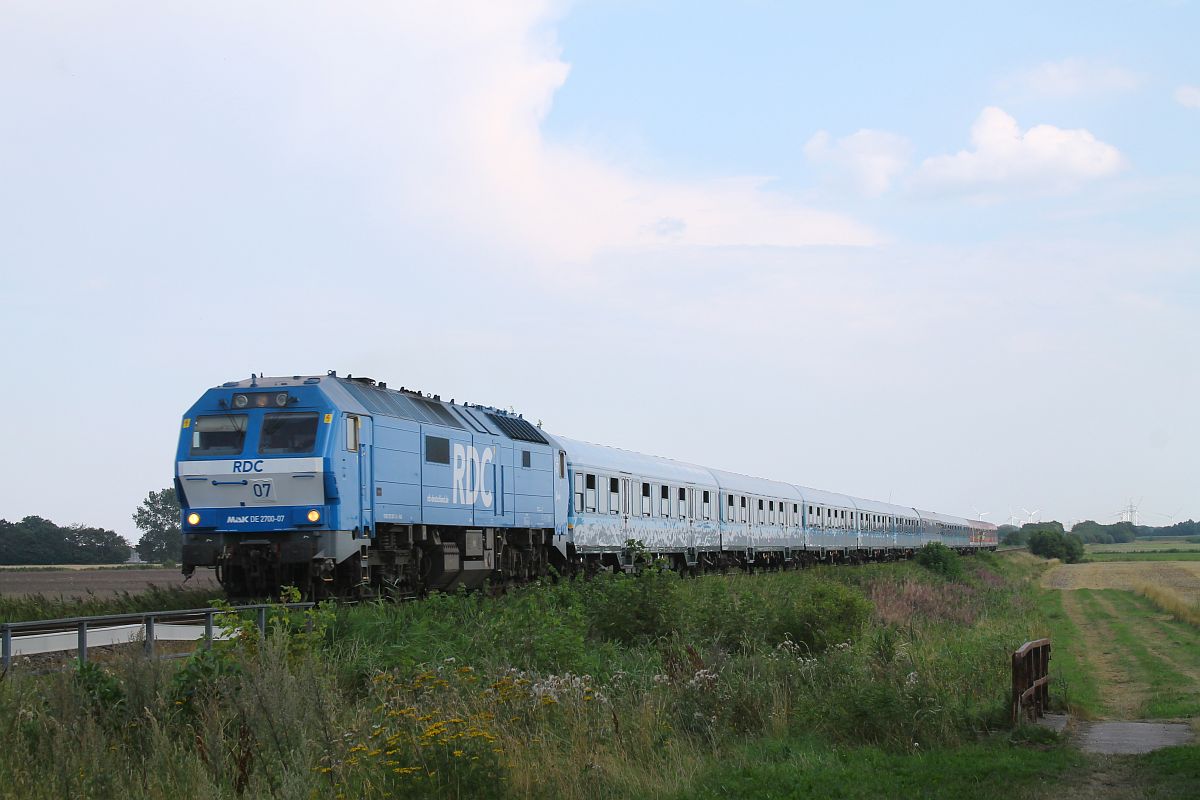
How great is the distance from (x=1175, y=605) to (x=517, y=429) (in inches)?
1080

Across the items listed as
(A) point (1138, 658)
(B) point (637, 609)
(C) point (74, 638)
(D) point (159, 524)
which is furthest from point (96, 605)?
(D) point (159, 524)

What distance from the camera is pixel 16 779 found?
396 inches

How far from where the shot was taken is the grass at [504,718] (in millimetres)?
11062

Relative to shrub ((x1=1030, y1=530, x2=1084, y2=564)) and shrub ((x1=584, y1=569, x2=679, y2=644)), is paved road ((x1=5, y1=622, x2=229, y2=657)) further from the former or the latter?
shrub ((x1=1030, y1=530, x2=1084, y2=564))

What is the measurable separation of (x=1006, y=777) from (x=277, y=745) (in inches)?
266

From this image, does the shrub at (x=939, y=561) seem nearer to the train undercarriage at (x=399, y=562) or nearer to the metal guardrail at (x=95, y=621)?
the train undercarriage at (x=399, y=562)

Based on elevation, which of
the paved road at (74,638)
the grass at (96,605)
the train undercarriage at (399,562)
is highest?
the train undercarriage at (399,562)

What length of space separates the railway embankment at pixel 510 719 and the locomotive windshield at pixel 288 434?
3181mm

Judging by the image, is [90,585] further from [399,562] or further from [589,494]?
[399,562]

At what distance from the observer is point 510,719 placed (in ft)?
44.0

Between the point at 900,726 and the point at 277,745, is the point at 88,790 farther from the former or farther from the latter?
the point at 900,726

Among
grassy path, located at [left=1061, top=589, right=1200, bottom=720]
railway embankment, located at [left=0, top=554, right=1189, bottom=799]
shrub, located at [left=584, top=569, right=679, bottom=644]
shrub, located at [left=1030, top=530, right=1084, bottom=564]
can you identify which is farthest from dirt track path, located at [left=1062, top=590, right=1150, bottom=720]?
shrub, located at [left=1030, top=530, right=1084, bottom=564]

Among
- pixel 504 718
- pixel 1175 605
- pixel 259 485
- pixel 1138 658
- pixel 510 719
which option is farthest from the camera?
pixel 1175 605

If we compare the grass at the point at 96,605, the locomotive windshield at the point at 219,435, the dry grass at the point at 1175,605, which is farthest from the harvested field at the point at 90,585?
the dry grass at the point at 1175,605
